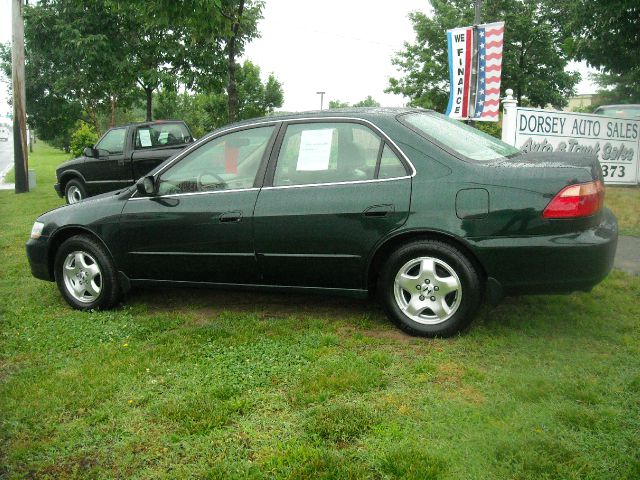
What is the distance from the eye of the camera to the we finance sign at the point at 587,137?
38.7 feet

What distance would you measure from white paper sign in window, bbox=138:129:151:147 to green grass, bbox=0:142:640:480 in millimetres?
7367

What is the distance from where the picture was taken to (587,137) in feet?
41.8

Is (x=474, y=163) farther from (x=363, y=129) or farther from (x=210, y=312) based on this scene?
(x=210, y=312)

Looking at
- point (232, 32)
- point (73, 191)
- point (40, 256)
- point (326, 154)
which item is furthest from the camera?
point (73, 191)

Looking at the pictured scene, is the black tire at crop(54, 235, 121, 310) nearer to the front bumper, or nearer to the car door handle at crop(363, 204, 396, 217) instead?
the front bumper

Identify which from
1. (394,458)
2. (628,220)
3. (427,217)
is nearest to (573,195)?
(427,217)

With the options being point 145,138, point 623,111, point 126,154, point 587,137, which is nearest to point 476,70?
point 587,137

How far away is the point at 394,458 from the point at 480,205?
1907 mm

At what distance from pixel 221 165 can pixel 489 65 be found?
7.35 m

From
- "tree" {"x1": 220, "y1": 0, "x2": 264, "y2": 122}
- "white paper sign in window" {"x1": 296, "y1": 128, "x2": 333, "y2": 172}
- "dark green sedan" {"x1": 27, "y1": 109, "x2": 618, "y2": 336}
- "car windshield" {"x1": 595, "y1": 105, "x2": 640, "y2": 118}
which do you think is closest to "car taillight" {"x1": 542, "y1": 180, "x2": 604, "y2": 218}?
"dark green sedan" {"x1": 27, "y1": 109, "x2": 618, "y2": 336}

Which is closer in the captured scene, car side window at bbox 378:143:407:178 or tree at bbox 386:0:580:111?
car side window at bbox 378:143:407:178

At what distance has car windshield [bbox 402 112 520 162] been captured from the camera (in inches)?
181

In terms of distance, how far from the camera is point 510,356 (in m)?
4.15

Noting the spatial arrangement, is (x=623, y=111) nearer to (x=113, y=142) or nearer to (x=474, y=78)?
(x=474, y=78)
